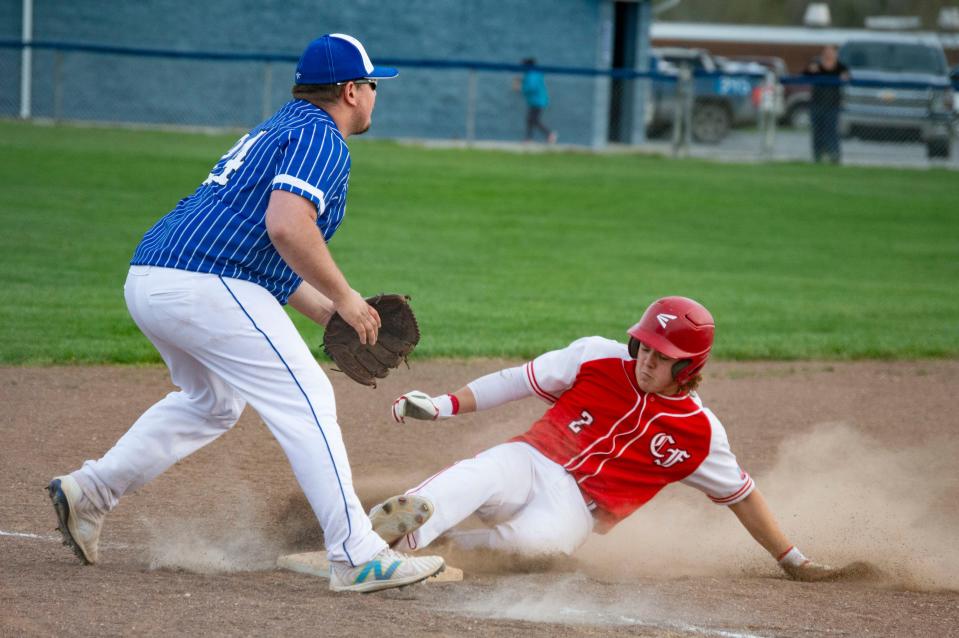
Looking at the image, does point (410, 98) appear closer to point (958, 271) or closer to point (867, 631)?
point (958, 271)

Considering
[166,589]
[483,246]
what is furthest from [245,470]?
[483,246]

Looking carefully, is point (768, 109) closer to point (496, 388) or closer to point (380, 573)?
point (496, 388)

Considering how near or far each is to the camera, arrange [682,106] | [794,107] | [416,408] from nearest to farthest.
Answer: [416,408] < [682,106] < [794,107]

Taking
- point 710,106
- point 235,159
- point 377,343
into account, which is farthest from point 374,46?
point 235,159

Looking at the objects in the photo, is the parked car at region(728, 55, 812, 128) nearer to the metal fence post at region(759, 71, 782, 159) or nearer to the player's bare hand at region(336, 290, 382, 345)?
the metal fence post at region(759, 71, 782, 159)

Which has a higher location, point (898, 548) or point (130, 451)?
point (130, 451)

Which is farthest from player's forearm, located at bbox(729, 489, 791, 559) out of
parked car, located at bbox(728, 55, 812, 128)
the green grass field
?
parked car, located at bbox(728, 55, 812, 128)

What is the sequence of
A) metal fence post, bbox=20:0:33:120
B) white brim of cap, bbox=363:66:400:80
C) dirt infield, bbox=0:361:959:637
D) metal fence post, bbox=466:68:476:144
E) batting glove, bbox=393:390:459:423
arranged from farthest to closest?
1. metal fence post, bbox=20:0:33:120
2. metal fence post, bbox=466:68:476:144
3. batting glove, bbox=393:390:459:423
4. white brim of cap, bbox=363:66:400:80
5. dirt infield, bbox=0:361:959:637

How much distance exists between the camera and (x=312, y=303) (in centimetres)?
459

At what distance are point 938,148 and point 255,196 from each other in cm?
2174

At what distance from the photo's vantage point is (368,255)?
494 inches

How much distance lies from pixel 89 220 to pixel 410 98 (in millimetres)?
11389

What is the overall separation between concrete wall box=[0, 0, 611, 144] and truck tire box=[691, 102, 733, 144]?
98.3 inches

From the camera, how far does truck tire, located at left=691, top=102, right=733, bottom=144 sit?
25.9 m
